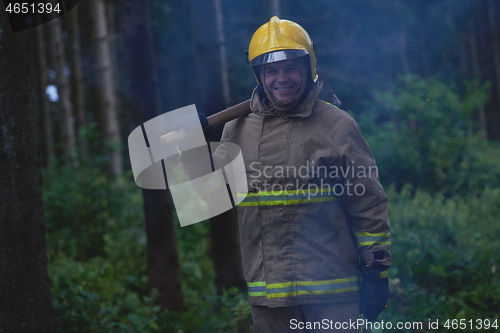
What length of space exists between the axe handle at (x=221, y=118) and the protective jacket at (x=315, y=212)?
13.1 inches

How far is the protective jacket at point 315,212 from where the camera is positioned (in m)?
2.32

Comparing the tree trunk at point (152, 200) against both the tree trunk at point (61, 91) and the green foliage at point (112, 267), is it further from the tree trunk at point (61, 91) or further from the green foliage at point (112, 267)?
the tree trunk at point (61, 91)

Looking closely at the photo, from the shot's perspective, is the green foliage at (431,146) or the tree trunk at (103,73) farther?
the tree trunk at (103,73)

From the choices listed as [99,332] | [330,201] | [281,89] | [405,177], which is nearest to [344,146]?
[330,201]

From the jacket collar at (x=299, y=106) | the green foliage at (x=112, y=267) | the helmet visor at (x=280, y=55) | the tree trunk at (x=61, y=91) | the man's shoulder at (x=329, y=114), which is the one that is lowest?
the green foliage at (x=112, y=267)

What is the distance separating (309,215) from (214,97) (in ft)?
9.52

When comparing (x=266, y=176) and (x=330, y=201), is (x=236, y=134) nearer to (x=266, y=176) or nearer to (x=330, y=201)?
(x=266, y=176)

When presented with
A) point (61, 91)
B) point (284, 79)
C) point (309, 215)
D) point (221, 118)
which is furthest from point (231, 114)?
point (61, 91)

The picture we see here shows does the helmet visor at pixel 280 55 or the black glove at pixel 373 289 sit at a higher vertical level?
the helmet visor at pixel 280 55

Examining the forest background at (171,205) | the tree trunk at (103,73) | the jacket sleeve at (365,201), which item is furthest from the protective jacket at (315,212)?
the tree trunk at (103,73)

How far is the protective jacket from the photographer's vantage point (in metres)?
2.32

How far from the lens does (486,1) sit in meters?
17.0

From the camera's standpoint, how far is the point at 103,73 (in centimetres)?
1102

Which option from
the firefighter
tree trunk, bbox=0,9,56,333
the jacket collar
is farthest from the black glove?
tree trunk, bbox=0,9,56,333
